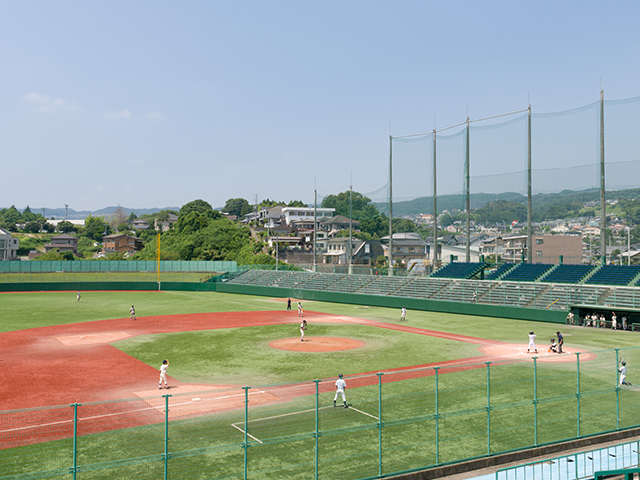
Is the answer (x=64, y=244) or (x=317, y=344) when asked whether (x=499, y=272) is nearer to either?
(x=317, y=344)

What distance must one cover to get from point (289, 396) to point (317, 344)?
37.2ft

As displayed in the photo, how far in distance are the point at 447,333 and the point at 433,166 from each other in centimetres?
3042

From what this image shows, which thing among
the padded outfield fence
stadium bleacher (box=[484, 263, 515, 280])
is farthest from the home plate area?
stadium bleacher (box=[484, 263, 515, 280])

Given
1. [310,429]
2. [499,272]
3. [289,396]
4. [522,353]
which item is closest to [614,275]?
[499,272]

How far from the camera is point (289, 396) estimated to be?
1756 cm

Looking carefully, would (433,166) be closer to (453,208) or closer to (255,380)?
(453,208)

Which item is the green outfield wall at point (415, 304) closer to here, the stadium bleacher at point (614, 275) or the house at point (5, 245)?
the stadium bleacher at point (614, 275)

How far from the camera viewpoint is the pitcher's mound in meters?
27.5

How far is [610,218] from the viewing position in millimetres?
128375

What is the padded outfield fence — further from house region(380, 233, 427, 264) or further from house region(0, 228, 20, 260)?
house region(0, 228, 20, 260)

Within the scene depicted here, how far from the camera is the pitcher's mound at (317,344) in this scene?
27.5m

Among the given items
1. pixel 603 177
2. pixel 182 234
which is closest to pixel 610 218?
pixel 603 177

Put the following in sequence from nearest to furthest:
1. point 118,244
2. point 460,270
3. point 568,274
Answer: point 568,274
point 460,270
point 118,244

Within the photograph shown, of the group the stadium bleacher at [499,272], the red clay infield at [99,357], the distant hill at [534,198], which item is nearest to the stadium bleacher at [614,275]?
the stadium bleacher at [499,272]
